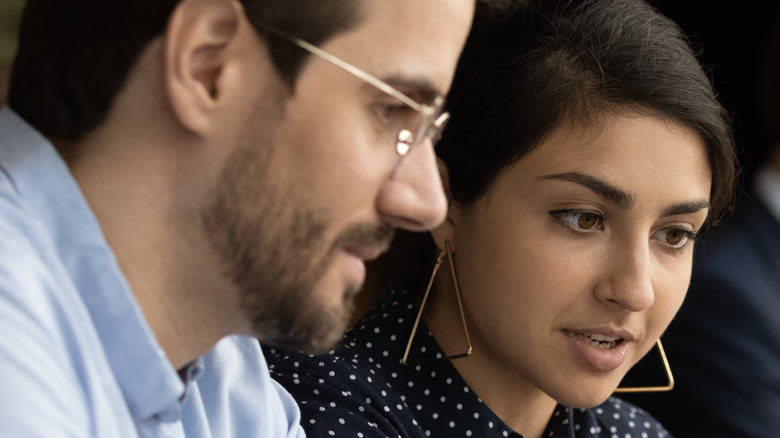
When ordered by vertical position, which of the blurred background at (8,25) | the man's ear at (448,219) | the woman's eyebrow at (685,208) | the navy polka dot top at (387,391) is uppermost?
the woman's eyebrow at (685,208)

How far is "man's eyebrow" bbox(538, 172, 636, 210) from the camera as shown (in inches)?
Result: 56.4

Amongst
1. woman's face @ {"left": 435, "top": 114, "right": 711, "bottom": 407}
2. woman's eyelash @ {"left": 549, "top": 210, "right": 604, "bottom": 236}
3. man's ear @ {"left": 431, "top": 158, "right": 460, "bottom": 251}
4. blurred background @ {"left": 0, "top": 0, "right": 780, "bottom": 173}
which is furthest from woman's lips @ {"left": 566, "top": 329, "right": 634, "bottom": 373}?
blurred background @ {"left": 0, "top": 0, "right": 780, "bottom": 173}

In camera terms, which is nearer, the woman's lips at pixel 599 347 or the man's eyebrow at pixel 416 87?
the man's eyebrow at pixel 416 87

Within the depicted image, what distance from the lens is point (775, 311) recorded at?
2.13m

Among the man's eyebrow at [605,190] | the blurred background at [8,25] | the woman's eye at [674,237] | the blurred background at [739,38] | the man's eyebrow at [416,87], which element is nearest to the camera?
the man's eyebrow at [416,87]

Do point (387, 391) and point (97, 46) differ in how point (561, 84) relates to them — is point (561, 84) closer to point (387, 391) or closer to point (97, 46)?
point (387, 391)

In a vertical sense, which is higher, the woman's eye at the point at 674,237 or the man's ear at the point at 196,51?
the man's ear at the point at 196,51

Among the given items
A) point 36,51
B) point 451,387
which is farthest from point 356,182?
point 451,387

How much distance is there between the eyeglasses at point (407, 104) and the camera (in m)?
0.99

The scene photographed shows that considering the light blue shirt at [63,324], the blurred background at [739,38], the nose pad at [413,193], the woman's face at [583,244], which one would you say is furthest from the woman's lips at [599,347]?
the blurred background at [739,38]

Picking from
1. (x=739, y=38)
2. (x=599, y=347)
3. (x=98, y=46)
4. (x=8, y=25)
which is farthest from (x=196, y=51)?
(x=739, y=38)

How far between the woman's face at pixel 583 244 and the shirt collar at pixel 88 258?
0.68m

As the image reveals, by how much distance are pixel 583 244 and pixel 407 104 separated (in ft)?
1.73

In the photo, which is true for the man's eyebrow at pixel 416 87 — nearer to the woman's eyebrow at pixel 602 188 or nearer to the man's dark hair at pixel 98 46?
the man's dark hair at pixel 98 46
